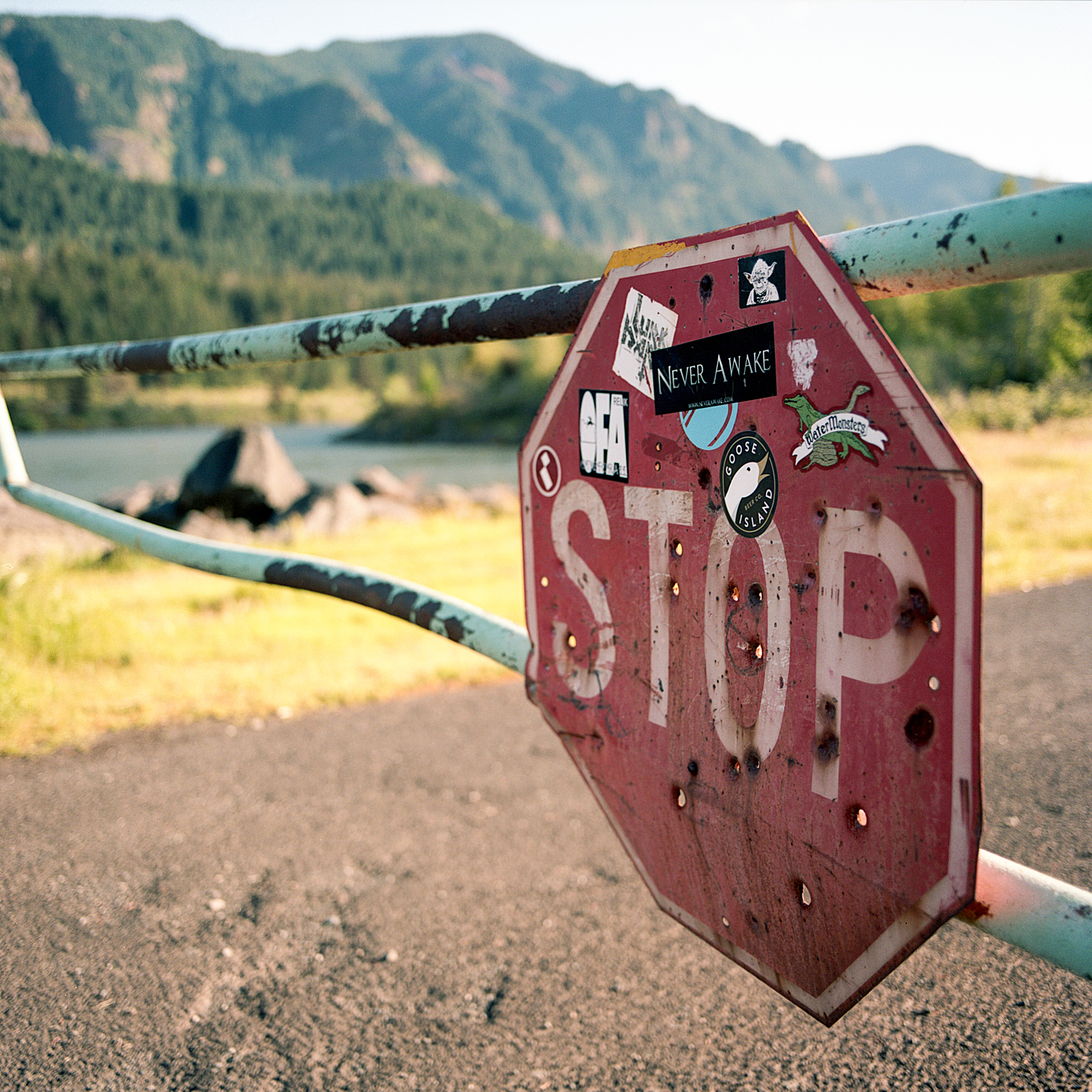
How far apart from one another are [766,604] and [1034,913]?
38 centimetres

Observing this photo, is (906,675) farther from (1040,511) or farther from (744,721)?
(1040,511)

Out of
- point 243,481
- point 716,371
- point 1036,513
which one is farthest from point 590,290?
point 243,481

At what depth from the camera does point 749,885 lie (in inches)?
38.0

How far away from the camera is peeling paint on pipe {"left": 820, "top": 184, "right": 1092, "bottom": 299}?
0.67 metres

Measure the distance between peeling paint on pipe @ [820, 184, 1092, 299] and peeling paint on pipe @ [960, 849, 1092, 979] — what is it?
529 mm

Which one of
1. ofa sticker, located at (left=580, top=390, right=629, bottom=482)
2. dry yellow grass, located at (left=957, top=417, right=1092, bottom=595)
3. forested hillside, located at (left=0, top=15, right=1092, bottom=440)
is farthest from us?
forested hillside, located at (left=0, top=15, right=1092, bottom=440)

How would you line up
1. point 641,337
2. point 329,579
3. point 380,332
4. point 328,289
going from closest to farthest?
point 641,337 < point 380,332 < point 329,579 < point 328,289

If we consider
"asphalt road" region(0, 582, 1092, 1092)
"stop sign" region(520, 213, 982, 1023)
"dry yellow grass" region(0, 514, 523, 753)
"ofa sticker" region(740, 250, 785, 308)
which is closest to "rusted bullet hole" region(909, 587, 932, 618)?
"stop sign" region(520, 213, 982, 1023)

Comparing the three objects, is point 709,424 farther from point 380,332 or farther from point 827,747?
point 380,332

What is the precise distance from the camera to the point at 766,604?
2.93ft

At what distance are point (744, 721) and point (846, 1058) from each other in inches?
41.7

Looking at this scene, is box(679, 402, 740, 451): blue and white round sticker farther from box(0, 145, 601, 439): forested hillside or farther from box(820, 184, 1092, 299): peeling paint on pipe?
box(0, 145, 601, 439): forested hillside

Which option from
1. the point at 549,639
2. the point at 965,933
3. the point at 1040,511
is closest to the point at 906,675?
the point at 549,639

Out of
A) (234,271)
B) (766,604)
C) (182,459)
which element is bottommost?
(182,459)
